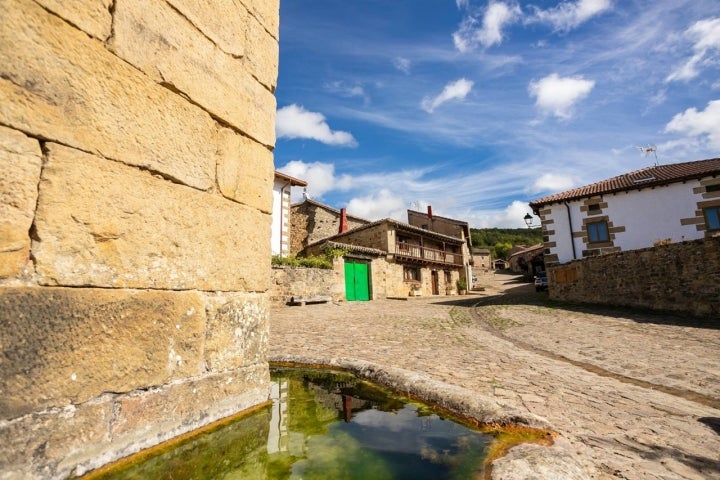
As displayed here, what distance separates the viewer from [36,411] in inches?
51.3

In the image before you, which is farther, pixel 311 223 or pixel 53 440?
pixel 311 223

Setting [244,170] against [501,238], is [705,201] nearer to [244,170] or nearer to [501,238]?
[244,170]

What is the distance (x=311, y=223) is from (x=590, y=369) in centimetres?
2235

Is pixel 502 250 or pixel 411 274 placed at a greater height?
pixel 502 250

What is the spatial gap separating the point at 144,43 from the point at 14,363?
62.8 inches

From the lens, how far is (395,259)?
2177 centimetres

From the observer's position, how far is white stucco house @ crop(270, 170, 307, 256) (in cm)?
1755

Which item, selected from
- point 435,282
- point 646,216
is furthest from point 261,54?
point 435,282

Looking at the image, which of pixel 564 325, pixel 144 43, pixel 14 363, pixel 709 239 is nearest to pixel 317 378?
pixel 14 363

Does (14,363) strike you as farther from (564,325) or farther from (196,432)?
(564,325)

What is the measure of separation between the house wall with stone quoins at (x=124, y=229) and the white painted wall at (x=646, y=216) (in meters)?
15.4

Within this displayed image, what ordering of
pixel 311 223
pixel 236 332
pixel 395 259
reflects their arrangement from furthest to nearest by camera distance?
pixel 311 223
pixel 395 259
pixel 236 332

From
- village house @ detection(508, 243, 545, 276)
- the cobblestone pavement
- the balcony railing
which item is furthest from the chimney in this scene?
village house @ detection(508, 243, 545, 276)

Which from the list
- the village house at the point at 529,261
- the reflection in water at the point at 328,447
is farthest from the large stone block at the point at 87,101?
the village house at the point at 529,261
